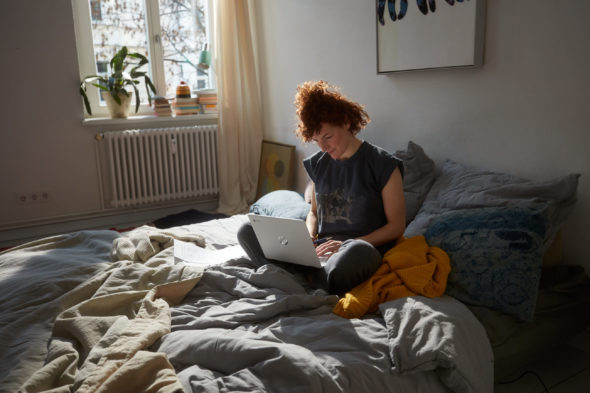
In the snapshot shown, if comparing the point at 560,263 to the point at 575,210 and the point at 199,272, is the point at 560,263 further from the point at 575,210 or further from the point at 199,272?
the point at 199,272

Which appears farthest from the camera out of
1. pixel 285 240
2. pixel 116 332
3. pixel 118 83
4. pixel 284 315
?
pixel 118 83

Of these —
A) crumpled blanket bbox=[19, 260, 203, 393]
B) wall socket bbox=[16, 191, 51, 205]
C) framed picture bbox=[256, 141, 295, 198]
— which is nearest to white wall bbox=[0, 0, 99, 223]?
wall socket bbox=[16, 191, 51, 205]

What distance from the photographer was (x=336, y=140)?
1754 millimetres

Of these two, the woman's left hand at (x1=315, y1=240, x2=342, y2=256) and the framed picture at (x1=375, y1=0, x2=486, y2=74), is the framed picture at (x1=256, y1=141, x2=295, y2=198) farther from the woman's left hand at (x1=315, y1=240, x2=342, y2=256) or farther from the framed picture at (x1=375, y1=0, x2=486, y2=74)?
the woman's left hand at (x1=315, y1=240, x2=342, y2=256)

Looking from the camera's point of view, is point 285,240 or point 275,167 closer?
point 285,240

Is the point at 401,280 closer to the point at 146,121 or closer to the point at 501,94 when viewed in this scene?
the point at 501,94

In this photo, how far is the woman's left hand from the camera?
64.3 inches

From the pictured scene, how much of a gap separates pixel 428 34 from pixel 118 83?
2.28 meters

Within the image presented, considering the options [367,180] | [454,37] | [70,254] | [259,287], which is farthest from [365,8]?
[70,254]

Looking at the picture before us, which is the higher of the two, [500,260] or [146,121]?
[146,121]

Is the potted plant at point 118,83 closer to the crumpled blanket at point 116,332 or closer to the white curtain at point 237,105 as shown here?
the white curtain at point 237,105

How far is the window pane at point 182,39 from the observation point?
378cm

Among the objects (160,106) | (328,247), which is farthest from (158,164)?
(328,247)

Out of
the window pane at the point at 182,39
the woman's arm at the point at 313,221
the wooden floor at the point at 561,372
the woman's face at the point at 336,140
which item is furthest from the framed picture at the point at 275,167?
the wooden floor at the point at 561,372
